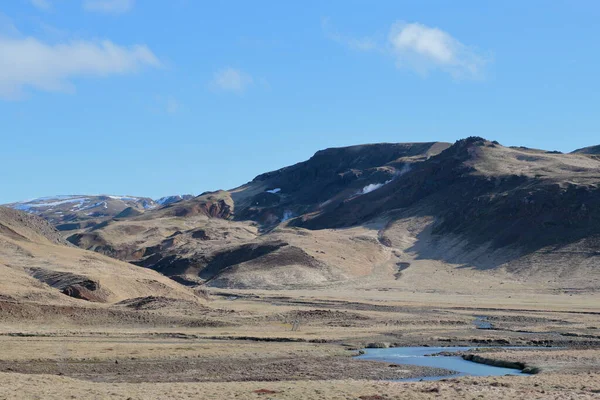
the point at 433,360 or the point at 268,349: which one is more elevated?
the point at 268,349

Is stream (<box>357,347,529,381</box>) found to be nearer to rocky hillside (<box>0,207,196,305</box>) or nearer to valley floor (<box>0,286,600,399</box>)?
valley floor (<box>0,286,600,399</box>)

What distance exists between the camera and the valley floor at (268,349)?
107 ft

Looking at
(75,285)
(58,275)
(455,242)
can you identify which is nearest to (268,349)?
(75,285)

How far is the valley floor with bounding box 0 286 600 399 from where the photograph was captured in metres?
32.6

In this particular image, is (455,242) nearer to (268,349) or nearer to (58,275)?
(58,275)

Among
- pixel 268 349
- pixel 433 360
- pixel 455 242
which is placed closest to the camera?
pixel 433 360

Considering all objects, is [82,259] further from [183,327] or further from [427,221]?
[427,221]

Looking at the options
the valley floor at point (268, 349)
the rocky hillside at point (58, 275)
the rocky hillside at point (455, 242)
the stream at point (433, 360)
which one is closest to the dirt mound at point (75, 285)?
the rocky hillside at point (58, 275)

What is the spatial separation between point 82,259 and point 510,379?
250 ft

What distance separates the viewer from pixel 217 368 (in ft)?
135

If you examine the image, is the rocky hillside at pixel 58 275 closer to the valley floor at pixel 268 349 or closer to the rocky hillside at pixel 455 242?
the valley floor at pixel 268 349

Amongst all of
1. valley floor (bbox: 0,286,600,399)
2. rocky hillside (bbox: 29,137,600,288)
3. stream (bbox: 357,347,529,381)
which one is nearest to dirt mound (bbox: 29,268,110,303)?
valley floor (bbox: 0,286,600,399)

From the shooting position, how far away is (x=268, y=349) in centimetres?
4938

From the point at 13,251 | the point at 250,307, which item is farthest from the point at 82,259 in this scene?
the point at 250,307
